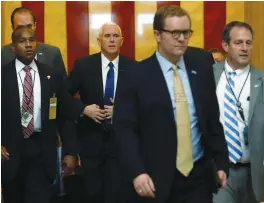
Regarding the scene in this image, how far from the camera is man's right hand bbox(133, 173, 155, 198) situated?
2.69 meters

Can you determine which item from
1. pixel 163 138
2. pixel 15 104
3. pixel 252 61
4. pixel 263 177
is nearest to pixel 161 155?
pixel 163 138

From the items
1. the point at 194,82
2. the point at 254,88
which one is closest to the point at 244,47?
the point at 254,88

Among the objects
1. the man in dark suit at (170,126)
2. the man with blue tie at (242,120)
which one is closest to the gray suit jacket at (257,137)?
the man with blue tie at (242,120)

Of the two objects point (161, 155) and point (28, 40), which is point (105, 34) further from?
point (161, 155)

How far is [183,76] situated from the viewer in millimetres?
2955

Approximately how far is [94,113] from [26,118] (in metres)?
0.56

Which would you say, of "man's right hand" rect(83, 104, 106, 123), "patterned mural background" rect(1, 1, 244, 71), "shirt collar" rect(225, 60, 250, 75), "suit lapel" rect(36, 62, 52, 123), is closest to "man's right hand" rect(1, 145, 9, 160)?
"suit lapel" rect(36, 62, 52, 123)

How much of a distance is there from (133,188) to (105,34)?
2065 mm

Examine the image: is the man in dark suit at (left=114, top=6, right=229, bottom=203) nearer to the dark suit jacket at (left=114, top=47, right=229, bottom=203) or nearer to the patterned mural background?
the dark suit jacket at (left=114, top=47, right=229, bottom=203)

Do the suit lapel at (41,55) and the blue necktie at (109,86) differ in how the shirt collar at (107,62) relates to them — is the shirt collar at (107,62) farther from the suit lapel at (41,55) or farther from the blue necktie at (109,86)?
the suit lapel at (41,55)

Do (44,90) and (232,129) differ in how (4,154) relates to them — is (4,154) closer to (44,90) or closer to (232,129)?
(44,90)

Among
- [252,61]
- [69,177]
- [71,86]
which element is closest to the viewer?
[71,86]

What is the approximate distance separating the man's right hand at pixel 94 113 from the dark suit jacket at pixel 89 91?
132mm

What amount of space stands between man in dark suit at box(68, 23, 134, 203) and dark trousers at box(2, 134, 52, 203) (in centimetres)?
58
